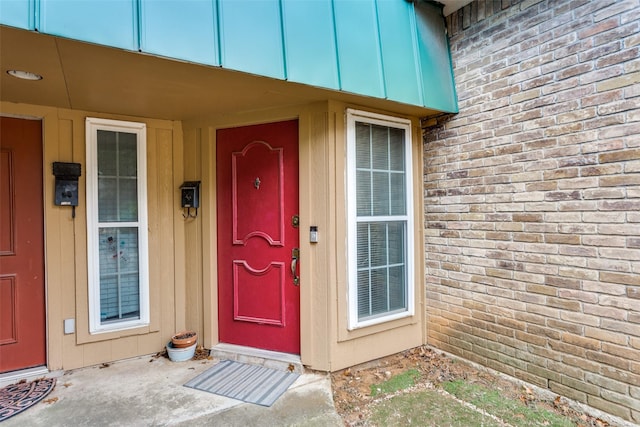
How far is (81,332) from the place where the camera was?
2816 millimetres

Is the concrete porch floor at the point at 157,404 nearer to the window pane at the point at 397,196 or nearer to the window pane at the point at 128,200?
the window pane at the point at 128,200

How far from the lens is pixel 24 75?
6.98 feet

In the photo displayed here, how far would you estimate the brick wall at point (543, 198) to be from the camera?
2.11 meters

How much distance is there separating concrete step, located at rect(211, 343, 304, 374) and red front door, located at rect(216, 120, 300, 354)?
0.05 m

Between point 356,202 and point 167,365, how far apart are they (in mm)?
2130

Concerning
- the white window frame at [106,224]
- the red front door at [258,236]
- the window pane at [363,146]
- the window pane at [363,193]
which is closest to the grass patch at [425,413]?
the red front door at [258,236]

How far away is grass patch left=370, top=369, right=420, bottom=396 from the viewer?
2607mm

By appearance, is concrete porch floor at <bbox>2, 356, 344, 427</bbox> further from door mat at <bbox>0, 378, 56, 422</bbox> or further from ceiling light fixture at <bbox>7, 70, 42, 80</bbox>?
ceiling light fixture at <bbox>7, 70, 42, 80</bbox>

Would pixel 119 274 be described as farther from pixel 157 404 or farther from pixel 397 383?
pixel 397 383

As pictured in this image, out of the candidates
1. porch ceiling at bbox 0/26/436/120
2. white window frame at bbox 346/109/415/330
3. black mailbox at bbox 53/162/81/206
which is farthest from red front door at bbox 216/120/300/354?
black mailbox at bbox 53/162/81/206

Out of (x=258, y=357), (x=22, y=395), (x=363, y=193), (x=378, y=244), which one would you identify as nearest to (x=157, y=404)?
(x=258, y=357)

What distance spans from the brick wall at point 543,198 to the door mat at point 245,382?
5.05 ft

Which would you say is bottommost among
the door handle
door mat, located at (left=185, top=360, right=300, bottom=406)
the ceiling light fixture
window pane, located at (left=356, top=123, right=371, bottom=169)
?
door mat, located at (left=185, top=360, right=300, bottom=406)

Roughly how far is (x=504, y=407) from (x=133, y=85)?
3.39 metres
